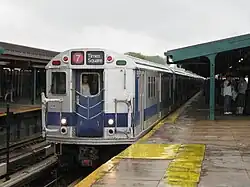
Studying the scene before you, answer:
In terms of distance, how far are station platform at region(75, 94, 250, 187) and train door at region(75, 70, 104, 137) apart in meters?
1.17

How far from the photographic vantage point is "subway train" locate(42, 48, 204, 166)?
35.9ft

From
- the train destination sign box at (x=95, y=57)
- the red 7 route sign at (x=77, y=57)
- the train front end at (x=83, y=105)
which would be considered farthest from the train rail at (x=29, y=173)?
the train destination sign box at (x=95, y=57)

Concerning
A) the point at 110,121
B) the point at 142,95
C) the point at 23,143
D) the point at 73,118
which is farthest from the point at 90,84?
the point at 23,143

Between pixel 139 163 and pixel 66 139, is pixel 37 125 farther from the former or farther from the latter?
pixel 139 163

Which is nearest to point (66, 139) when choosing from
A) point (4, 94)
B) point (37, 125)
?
point (37, 125)

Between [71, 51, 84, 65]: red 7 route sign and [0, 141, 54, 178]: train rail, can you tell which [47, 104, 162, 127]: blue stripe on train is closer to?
[71, 51, 84, 65]: red 7 route sign

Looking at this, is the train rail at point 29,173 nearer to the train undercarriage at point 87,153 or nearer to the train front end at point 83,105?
the train undercarriage at point 87,153

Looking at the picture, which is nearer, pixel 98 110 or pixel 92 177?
pixel 92 177

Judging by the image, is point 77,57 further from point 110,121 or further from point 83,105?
point 110,121

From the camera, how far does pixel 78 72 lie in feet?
36.9

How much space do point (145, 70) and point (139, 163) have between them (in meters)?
4.55

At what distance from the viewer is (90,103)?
36.6 ft

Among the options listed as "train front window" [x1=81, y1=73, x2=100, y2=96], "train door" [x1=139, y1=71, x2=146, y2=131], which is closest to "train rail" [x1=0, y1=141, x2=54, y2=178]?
"train front window" [x1=81, y1=73, x2=100, y2=96]

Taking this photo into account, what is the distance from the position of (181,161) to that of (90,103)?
3.32 m
